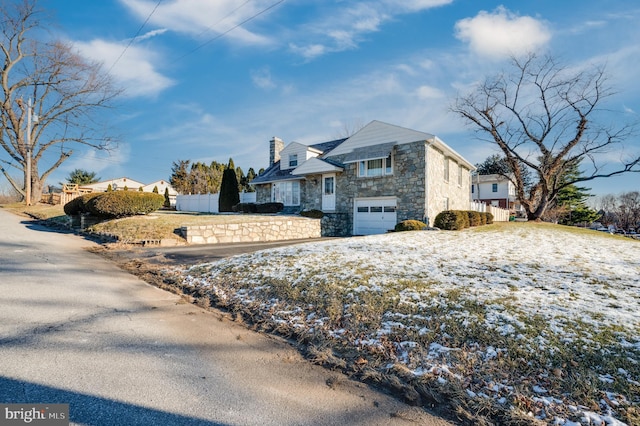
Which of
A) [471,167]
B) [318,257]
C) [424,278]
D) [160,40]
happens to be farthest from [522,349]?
[471,167]

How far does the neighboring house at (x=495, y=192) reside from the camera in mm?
41625

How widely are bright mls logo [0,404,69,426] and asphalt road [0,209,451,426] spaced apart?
5cm

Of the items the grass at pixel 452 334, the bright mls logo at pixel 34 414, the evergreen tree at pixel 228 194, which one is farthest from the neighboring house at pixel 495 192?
the bright mls logo at pixel 34 414

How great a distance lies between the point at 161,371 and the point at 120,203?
469 inches

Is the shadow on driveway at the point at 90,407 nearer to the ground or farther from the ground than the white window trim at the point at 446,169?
nearer to the ground

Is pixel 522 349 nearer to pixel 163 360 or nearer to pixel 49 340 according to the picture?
pixel 163 360

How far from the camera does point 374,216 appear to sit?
16781 mm

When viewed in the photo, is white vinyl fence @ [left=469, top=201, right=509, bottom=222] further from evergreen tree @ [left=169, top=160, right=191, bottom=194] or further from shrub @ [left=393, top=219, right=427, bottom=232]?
evergreen tree @ [left=169, top=160, right=191, bottom=194]

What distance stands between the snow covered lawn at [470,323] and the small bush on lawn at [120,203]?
8093 mm

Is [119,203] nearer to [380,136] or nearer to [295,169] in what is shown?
[295,169]

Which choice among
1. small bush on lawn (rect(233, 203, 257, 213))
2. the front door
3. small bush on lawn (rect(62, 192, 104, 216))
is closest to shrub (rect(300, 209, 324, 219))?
the front door

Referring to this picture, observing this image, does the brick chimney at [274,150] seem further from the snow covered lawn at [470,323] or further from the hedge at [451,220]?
the snow covered lawn at [470,323]

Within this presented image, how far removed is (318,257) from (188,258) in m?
3.69

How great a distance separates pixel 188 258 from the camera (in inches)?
315
